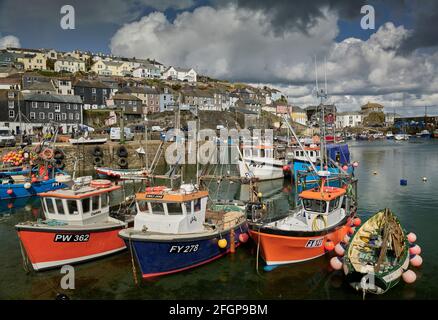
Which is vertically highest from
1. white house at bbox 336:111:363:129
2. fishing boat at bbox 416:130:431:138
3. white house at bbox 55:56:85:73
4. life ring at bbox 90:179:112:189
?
white house at bbox 55:56:85:73

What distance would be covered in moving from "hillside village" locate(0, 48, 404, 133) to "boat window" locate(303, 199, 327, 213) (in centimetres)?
2635

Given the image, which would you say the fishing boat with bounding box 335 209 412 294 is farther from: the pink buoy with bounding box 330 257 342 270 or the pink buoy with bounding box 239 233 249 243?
the pink buoy with bounding box 239 233 249 243

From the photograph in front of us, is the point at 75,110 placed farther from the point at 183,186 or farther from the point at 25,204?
the point at 183,186

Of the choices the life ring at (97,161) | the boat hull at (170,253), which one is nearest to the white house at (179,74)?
the life ring at (97,161)

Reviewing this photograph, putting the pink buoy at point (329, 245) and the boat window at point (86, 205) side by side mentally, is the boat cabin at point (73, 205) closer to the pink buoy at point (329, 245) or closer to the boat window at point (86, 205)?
the boat window at point (86, 205)

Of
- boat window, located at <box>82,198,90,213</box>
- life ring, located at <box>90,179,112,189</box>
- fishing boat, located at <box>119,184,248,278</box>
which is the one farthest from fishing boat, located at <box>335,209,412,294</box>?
life ring, located at <box>90,179,112,189</box>

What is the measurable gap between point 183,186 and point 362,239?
7.91 meters

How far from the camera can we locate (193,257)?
46.6 feet

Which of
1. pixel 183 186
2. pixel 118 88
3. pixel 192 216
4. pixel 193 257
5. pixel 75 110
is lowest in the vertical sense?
pixel 193 257

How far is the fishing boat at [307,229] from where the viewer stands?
14.1 metres

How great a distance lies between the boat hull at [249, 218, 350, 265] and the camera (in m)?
14.0

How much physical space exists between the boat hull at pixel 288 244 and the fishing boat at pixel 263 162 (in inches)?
956

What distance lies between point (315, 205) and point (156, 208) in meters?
6.86

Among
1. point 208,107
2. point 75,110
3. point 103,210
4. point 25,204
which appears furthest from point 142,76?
point 103,210
